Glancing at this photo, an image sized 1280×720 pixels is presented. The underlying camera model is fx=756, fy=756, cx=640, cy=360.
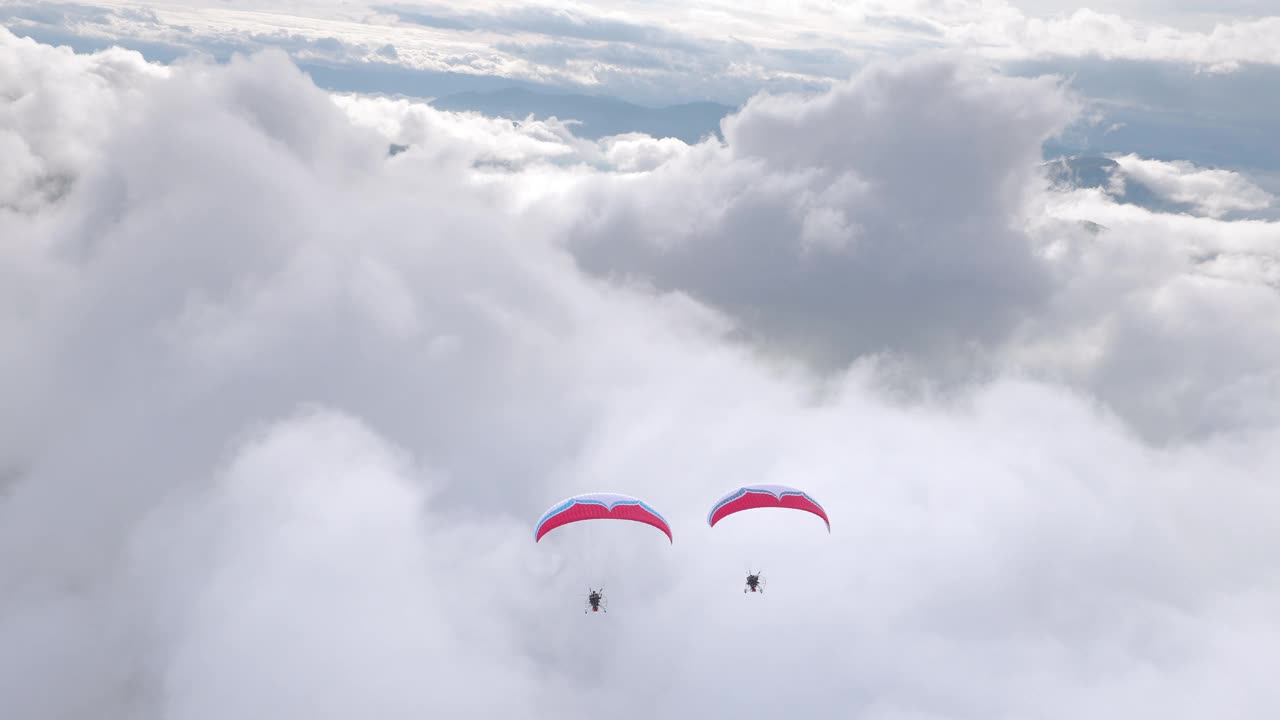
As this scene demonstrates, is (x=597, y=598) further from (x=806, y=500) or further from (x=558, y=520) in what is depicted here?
(x=806, y=500)

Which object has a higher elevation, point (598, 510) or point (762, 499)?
point (762, 499)

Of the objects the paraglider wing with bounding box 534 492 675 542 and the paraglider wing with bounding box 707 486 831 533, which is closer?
the paraglider wing with bounding box 534 492 675 542

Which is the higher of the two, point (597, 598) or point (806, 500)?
point (806, 500)

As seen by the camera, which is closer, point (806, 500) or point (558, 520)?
point (558, 520)

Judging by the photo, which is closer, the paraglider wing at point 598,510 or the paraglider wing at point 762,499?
the paraglider wing at point 598,510

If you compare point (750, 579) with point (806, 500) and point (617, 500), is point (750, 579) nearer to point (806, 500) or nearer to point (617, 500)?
point (806, 500)

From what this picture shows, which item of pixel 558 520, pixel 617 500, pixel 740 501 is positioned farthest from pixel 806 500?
pixel 558 520

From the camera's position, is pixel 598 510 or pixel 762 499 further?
pixel 762 499

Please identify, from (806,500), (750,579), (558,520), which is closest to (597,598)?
(558,520)

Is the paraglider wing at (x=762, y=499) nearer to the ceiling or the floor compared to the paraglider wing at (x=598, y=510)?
nearer to the ceiling

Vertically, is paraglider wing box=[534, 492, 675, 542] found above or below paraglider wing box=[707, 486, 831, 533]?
below
